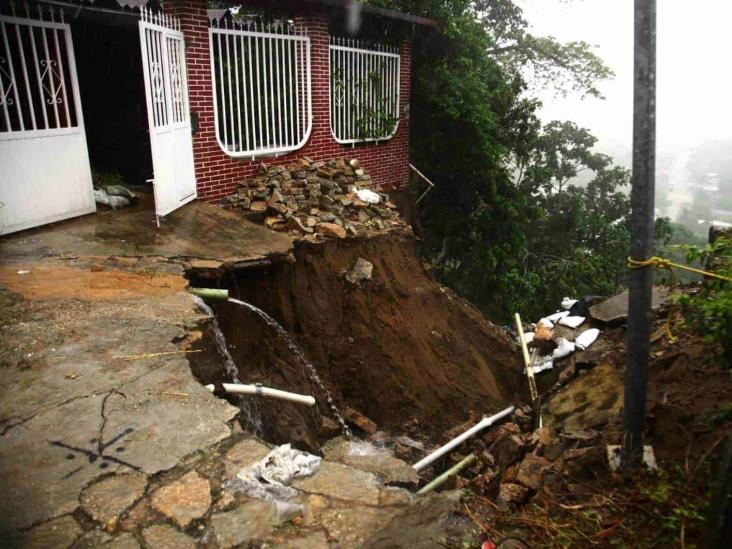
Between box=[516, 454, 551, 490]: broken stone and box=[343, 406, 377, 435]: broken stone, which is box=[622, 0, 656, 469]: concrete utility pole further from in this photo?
box=[343, 406, 377, 435]: broken stone

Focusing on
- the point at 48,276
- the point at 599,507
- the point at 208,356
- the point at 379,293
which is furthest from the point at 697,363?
the point at 48,276

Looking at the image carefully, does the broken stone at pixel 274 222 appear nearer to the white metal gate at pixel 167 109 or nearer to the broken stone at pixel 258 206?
the broken stone at pixel 258 206

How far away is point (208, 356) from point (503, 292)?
8.53 metres

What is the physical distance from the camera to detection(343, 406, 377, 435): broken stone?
623 cm

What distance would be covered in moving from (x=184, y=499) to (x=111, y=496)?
1.04ft

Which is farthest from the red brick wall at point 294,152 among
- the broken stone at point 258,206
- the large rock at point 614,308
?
the large rock at point 614,308

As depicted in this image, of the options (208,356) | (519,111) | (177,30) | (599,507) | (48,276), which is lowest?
(599,507)

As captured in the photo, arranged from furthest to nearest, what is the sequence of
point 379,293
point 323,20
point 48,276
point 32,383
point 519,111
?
point 519,111, point 323,20, point 379,293, point 48,276, point 32,383

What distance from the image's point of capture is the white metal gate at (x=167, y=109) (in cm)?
572

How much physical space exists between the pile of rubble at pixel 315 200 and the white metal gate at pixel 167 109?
89 centimetres

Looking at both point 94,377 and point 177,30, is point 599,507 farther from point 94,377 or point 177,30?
point 177,30

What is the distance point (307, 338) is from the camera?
635 cm

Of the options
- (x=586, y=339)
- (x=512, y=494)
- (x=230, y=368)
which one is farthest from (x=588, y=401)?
(x=230, y=368)

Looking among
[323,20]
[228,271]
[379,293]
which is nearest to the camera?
[228,271]
